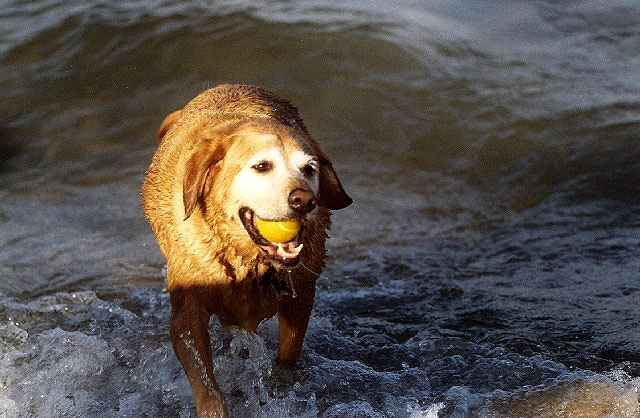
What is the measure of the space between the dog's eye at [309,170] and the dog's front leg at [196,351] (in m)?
0.87

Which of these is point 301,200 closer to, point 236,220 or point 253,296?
point 236,220

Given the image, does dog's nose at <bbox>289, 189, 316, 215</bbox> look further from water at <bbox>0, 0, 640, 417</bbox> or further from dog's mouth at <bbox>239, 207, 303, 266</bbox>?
water at <bbox>0, 0, 640, 417</bbox>

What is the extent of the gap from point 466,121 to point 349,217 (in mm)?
2509

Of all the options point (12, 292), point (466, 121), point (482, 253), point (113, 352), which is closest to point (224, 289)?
point (113, 352)

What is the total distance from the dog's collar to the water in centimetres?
67

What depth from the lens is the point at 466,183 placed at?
28.8 ft

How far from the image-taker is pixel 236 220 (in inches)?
173

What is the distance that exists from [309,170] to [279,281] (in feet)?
2.27

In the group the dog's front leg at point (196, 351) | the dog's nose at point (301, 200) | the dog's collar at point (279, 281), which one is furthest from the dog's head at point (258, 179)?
the dog's front leg at point (196, 351)

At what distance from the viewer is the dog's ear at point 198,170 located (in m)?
4.38

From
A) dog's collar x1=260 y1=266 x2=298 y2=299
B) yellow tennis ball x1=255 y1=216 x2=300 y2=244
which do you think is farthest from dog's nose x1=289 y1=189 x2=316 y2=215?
dog's collar x1=260 y1=266 x2=298 y2=299

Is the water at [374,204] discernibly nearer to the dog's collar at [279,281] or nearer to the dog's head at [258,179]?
the dog's collar at [279,281]

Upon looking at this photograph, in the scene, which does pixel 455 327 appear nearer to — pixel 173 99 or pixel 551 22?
pixel 173 99

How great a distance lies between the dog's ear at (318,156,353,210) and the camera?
4609 millimetres
